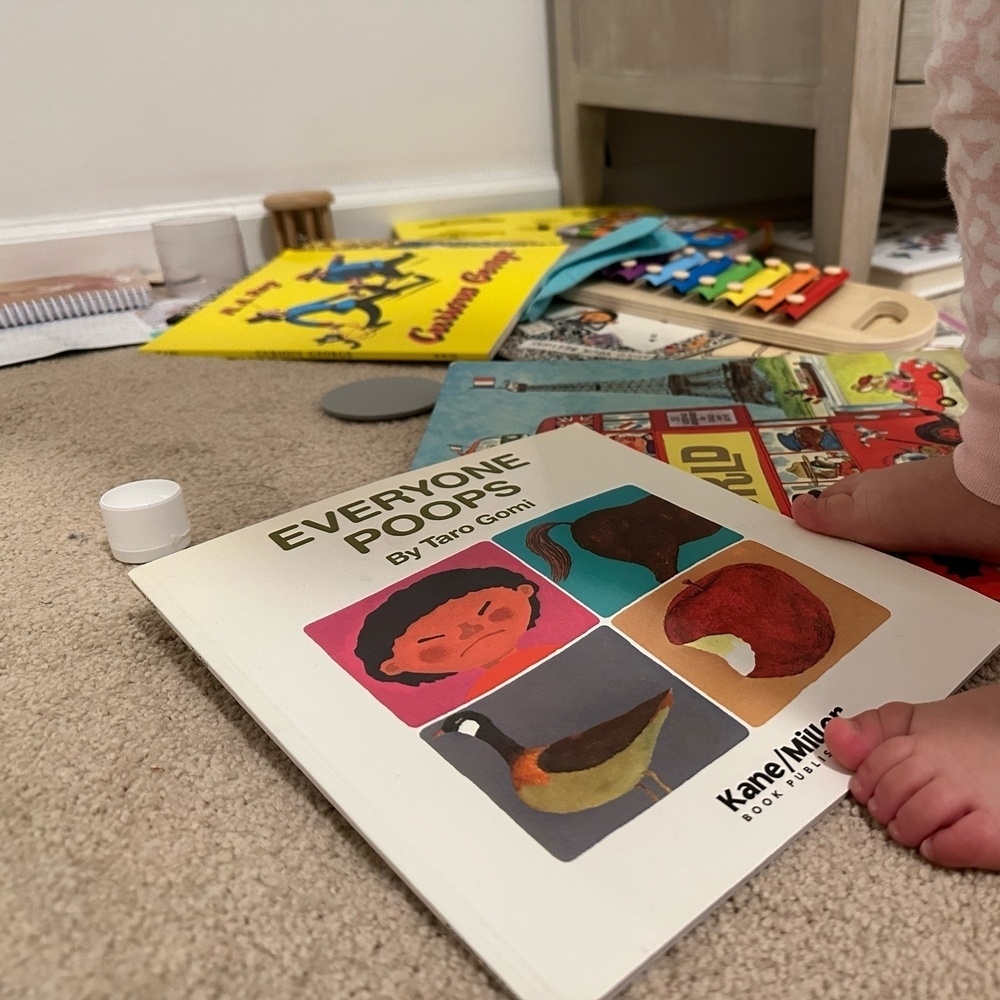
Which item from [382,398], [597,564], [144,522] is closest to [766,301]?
[382,398]

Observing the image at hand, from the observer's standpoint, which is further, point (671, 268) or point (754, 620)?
point (671, 268)

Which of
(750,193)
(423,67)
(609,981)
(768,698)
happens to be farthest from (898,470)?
(750,193)

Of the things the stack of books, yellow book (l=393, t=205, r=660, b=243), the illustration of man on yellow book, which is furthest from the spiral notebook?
the stack of books

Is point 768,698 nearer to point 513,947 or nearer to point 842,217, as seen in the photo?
point 513,947

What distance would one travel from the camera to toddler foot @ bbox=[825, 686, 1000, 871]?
36cm

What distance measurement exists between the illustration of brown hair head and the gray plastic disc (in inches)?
11.1

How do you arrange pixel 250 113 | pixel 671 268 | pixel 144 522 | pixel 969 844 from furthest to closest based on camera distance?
pixel 250 113, pixel 671 268, pixel 144 522, pixel 969 844

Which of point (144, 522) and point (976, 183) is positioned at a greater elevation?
point (976, 183)

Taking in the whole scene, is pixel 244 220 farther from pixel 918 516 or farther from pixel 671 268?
pixel 918 516

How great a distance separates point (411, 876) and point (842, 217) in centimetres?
89

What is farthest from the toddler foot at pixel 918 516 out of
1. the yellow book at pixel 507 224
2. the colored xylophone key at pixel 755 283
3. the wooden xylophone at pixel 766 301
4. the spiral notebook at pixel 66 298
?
the spiral notebook at pixel 66 298

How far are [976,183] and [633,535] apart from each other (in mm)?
255

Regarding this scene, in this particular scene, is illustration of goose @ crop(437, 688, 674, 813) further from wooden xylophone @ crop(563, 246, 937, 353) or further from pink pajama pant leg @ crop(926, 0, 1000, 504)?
wooden xylophone @ crop(563, 246, 937, 353)

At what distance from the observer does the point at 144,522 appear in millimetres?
586
